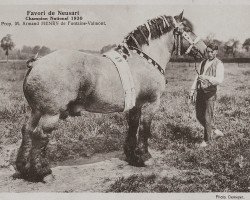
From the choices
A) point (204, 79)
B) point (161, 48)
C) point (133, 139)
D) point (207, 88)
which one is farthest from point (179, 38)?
point (133, 139)

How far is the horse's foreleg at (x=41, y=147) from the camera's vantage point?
3.25 m

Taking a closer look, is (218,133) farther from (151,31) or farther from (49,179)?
(49,179)

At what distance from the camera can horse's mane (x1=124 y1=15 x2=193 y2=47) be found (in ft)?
12.3

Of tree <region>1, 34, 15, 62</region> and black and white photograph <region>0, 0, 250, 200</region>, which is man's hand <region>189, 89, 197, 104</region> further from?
tree <region>1, 34, 15, 62</region>

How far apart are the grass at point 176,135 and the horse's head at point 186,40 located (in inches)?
34.1

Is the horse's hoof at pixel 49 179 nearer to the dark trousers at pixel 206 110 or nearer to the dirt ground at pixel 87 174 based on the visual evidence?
the dirt ground at pixel 87 174

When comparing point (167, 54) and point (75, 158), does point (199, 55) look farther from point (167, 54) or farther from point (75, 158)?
point (75, 158)


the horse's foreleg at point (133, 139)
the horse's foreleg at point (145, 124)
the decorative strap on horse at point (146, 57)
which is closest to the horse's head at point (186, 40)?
the decorative strap on horse at point (146, 57)

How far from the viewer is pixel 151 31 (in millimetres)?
3803

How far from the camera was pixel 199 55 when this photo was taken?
4078 mm

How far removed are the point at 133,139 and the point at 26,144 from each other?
1.12 meters

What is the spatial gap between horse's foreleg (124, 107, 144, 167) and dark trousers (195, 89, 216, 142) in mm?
870

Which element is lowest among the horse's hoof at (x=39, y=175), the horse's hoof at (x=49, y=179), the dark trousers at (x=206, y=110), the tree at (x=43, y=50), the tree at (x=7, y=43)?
the horse's hoof at (x=49, y=179)
